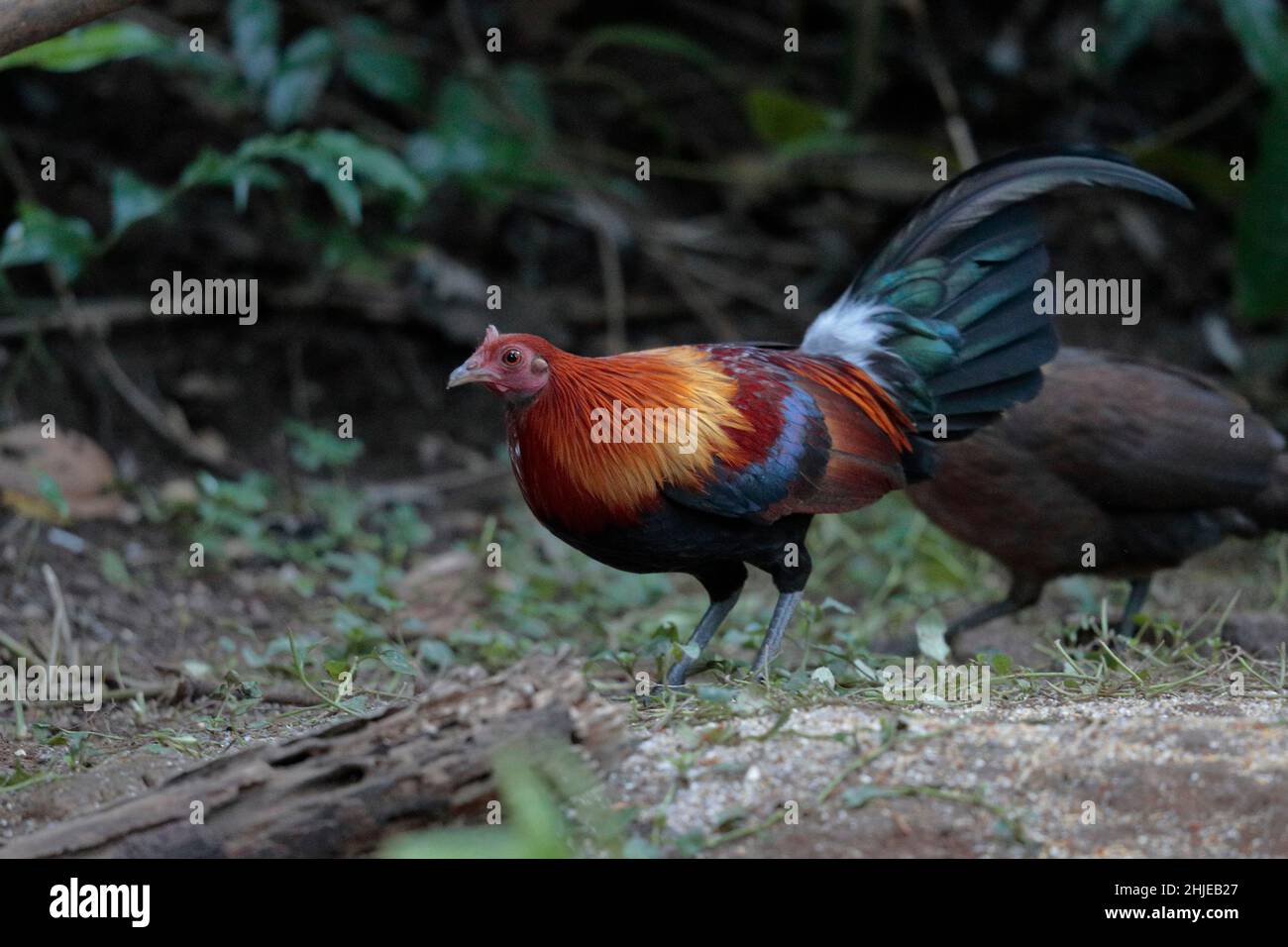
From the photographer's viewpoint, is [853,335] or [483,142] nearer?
[853,335]

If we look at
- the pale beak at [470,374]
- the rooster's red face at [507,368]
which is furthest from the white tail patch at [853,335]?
the pale beak at [470,374]

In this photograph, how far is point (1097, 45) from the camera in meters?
Result: 8.95

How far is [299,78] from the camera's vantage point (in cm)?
756

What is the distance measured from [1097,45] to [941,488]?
425 cm

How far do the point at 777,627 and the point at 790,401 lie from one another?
746mm

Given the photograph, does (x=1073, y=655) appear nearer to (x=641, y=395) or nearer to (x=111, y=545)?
(x=641, y=395)


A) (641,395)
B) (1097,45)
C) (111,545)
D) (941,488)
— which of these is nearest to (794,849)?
(641,395)

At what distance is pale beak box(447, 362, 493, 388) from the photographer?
14.5 feet

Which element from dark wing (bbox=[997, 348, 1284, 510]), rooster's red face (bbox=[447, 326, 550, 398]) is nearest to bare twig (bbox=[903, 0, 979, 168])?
dark wing (bbox=[997, 348, 1284, 510])

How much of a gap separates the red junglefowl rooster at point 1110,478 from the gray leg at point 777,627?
130 centimetres

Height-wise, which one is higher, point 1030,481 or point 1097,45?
point 1097,45

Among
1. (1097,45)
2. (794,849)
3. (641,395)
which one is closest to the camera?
(794,849)

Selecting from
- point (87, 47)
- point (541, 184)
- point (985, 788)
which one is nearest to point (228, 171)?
point (87, 47)

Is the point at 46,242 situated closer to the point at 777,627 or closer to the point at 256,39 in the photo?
the point at 256,39
